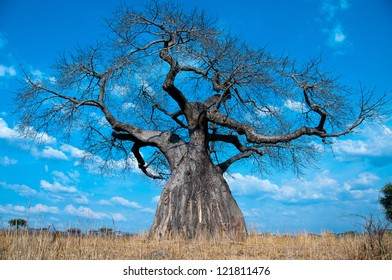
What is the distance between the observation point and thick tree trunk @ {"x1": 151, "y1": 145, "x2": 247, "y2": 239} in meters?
10.4

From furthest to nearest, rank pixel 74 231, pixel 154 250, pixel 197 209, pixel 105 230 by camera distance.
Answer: pixel 197 209
pixel 105 230
pixel 154 250
pixel 74 231

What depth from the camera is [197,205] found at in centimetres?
1071

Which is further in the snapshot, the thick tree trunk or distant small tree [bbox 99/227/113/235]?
the thick tree trunk

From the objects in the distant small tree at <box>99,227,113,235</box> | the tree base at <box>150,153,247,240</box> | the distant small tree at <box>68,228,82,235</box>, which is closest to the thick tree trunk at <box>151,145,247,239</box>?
the tree base at <box>150,153,247,240</box>

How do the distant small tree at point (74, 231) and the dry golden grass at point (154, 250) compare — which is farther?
the distant small tree at point (74, 231)

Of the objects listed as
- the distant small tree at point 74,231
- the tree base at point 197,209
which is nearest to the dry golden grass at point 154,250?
the distant small tree at point 74,231

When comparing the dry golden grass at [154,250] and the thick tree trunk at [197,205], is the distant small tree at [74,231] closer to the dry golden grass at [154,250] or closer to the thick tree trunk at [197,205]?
the dry golden grass at [154,250]

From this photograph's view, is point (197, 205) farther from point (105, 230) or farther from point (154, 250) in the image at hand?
point (154, 250)

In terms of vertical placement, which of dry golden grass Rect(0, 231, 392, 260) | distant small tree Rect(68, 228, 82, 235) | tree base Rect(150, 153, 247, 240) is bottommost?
dry golden grass Rect(0, 231, 392, 260)

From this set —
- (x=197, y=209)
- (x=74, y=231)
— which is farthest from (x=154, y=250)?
(x=197, y=209)

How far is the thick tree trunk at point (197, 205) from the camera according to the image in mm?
10398

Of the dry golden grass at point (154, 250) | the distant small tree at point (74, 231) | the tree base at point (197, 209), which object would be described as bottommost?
the dry golden grass at point (154, 250)

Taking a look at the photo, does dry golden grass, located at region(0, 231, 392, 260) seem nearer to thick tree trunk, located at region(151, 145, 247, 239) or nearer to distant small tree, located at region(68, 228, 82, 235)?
distant small tree, located at region(68, 228, 82, 235)
